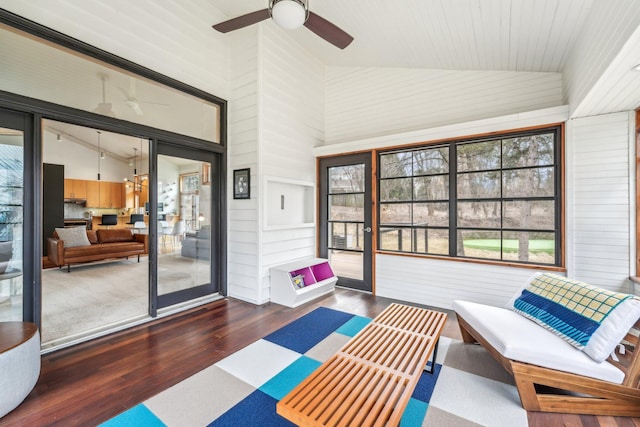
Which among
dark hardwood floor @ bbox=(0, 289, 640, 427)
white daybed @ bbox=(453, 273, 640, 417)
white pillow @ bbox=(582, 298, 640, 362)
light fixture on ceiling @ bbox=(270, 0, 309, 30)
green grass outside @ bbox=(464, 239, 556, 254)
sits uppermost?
light fixture on ceiling @ bbox=(270, 0, 309, 30)

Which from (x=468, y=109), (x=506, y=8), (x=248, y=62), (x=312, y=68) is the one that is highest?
Result: (x=312, y=68)

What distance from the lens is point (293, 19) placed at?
2.21 meters

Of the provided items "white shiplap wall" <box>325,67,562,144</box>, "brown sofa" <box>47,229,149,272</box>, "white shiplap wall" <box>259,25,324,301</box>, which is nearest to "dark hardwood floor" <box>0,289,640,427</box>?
"white shiplap wall" <box>259,25,324,301</box>

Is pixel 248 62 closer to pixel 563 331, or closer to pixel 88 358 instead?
pixel 88 358

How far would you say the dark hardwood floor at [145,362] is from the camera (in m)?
1.82

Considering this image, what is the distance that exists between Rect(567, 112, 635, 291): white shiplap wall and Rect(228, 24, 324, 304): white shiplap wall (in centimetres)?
362

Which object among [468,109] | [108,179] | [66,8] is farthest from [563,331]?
[108,179]

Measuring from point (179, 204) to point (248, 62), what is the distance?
228 cm

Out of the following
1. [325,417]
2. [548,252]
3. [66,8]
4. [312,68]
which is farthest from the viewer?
[312,68]

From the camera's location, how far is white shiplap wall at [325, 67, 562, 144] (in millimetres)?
3621

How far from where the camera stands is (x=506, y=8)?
2.58 m

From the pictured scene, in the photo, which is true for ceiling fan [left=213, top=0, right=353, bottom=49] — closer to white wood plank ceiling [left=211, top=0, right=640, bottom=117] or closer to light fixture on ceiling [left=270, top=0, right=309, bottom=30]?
light fixture on ceiling [left=270, top=0, right=309, bottom=30]

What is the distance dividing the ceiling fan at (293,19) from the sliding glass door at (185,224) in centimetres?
186

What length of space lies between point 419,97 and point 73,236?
7.73 metres
